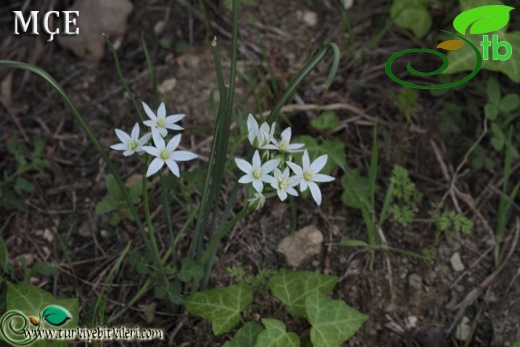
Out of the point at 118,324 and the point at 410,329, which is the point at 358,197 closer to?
the point at 410,329

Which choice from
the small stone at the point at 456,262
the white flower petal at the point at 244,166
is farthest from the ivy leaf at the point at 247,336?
the small stone at the point at 456,262

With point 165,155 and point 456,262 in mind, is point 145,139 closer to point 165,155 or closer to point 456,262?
point 165,155

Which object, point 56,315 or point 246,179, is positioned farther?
point 56,315

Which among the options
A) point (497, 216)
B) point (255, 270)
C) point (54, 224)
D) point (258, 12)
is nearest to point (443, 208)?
point (497, 216)

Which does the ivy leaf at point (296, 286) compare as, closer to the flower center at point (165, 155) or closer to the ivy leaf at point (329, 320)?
the ivy leaf at point (329, 320)

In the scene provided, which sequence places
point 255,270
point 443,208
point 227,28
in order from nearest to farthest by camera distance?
point 255,270 < point 443,208 < point 227,28

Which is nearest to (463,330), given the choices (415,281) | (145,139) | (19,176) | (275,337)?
(415,281)

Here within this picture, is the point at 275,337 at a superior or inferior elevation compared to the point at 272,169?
inferior
